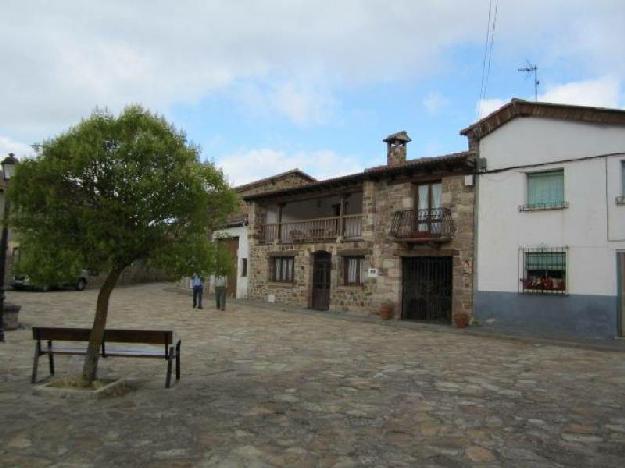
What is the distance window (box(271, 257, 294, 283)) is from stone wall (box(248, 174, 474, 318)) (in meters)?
0.36

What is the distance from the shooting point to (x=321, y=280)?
20641 mm

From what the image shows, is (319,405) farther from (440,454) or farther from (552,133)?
(552,133)

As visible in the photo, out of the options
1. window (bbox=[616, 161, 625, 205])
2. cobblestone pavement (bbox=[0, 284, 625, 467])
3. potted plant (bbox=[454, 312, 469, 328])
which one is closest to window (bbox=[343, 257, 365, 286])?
potted plant (bbox=[454, 312, 469, 328])

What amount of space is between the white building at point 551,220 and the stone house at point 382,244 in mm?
707

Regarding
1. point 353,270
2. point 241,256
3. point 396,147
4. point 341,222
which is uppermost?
point 396,147

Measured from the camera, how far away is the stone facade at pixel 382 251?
50.1 feet

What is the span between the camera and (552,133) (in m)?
13.7

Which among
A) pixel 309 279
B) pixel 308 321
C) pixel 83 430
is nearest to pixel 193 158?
pixel 83 430

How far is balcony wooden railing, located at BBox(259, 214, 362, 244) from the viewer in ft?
64.6

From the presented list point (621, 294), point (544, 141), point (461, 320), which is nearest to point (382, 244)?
point (461, 320)

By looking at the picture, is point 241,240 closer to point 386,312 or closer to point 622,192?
point 386,312

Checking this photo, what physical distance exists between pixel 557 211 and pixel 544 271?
160cm

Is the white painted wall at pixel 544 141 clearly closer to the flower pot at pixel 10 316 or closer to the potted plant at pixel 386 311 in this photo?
the potted plant at pixel 386 311

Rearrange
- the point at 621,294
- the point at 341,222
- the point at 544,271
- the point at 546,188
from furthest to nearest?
the point at 341,222
the point at 546,188
the point at 544,271
the point at 621,294
